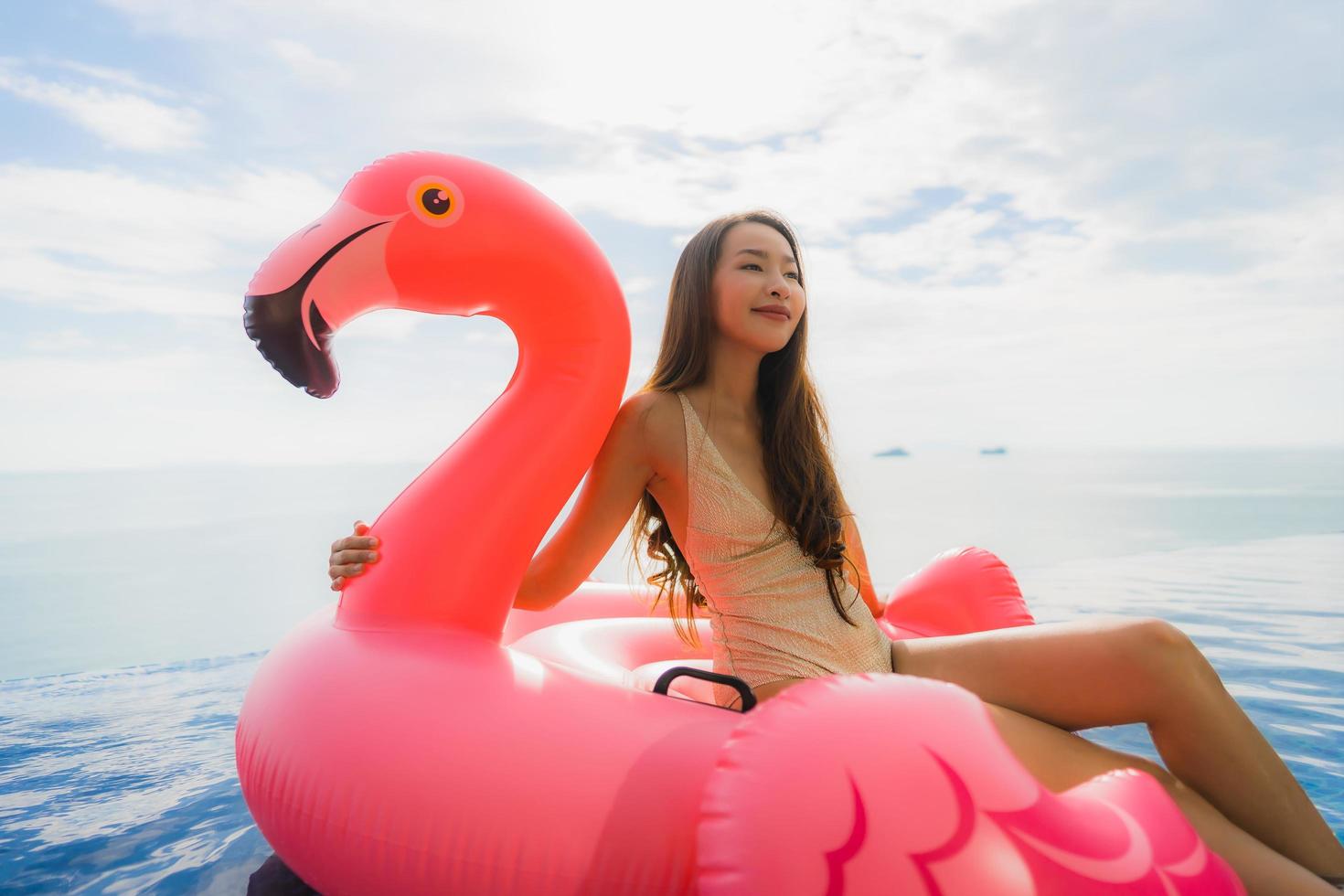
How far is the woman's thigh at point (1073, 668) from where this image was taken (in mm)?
1249

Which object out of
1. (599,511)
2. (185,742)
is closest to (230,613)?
(185,742)

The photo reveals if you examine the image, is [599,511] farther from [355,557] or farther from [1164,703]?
[1164,703]

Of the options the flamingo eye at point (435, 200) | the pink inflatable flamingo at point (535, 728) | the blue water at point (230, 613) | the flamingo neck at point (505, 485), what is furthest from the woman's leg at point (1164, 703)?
the flamingo eye at point (435, 200)

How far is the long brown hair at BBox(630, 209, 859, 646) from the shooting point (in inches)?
58.4

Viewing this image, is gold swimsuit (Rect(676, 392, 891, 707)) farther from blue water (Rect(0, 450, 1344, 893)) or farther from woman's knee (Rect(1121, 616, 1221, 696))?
woman's knee (Rect(1121, 616, 1221, 696))

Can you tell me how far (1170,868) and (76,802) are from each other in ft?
6.43

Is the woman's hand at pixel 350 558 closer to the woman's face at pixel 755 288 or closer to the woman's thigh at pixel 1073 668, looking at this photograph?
the woman's face at pixel 755 288

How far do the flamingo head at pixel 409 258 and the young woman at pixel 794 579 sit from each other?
261 mm

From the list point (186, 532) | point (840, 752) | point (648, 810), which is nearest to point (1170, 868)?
point (840, 752)

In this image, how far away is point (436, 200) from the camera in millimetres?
1427

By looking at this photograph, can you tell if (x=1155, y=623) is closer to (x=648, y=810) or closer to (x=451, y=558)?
(x=648, y=810)

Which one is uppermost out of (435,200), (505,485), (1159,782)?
(435,200)

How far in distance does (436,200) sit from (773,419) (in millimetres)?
687

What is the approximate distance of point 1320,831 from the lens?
1.17m
